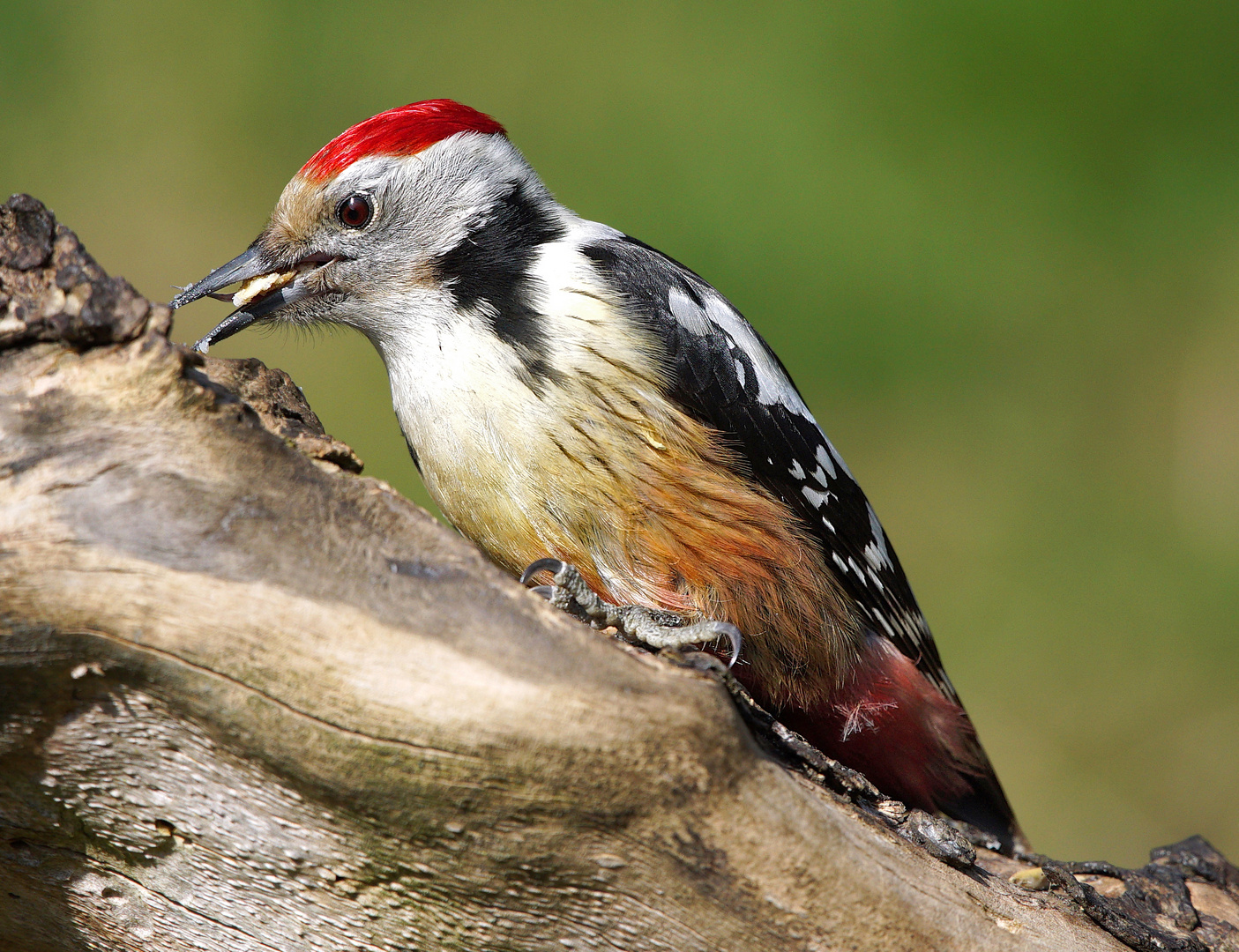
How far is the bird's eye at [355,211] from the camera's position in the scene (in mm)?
2520

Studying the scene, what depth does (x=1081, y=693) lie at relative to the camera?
15.8 feet

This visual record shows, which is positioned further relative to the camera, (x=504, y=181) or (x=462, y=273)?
(x=504, y=181)

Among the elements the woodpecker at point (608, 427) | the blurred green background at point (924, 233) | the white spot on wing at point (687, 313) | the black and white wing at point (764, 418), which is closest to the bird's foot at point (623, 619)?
the woodpecker at point (608, 427)

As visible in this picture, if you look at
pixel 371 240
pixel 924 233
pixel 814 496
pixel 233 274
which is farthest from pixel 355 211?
pixel 924 233

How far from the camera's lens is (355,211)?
252 cm

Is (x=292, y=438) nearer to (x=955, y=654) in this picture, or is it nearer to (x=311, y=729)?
(x=311, y=729)

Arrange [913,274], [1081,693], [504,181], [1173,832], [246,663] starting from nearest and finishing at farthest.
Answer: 1. [246,663]
2. [504,181]
3. [1173,832]
4. [1081,693]
5. [913,274]

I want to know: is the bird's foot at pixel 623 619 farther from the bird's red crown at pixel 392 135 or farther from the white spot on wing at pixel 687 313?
the bird's red crown at pixel 392 135

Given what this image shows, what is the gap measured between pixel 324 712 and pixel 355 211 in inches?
60.7

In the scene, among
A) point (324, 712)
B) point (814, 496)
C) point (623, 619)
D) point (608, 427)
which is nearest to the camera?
point (324, 712)

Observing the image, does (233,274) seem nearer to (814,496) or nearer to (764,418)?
(764,418)

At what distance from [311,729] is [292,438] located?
46 cm

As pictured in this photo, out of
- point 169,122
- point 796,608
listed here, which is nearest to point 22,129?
point 169,122

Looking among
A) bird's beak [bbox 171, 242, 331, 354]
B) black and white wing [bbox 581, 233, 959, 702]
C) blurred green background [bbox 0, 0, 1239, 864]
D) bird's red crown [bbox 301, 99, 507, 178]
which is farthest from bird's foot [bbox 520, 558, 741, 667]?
blurred green background [bbox 0, 0, 1239, 864]
